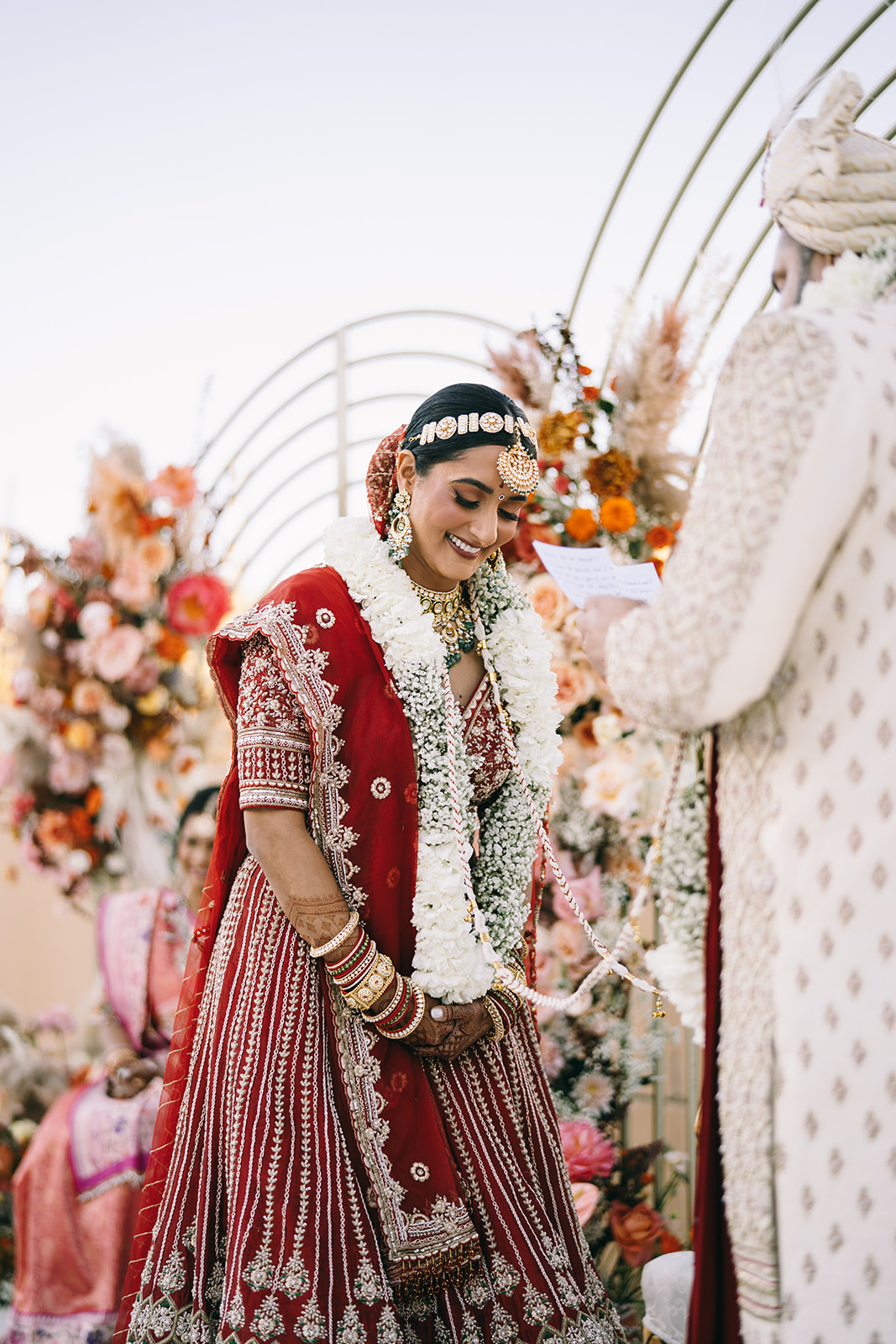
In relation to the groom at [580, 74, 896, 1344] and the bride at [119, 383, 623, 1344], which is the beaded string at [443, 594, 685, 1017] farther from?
the groom at [580, 74, 896, 1344]

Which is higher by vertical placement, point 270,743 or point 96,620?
point 96,620

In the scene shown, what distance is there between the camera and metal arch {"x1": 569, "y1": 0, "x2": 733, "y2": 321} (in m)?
3.31

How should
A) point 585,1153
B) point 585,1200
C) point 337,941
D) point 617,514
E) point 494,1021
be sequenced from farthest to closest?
point 617,514, point 585,1153, point 585,1200, point 494,1021, point 337,941

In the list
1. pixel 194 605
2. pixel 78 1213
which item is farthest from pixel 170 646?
pixel 78 1213

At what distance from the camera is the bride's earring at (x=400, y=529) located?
2189 mm

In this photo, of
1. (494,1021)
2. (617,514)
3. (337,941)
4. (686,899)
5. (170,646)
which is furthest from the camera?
(170,646)

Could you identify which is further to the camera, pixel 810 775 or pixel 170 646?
pixel 170 646

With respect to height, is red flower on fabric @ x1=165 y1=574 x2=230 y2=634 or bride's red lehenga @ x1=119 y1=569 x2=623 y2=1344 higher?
red flower on fabric @ x1=165 y1=574 x2=230 y2=634

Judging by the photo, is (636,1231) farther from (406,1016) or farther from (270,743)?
(270,743)

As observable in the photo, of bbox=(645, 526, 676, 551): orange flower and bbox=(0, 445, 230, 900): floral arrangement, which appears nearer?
bbox=(645, 526, 676, 551): orange flower

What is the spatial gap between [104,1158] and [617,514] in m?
2.48

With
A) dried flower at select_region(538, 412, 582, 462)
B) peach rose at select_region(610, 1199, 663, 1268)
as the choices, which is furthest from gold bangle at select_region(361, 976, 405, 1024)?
dried flower at select_region(538, 412, 582, 462)

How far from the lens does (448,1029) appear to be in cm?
198

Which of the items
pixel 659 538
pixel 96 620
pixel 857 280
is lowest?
pixel 857 280
